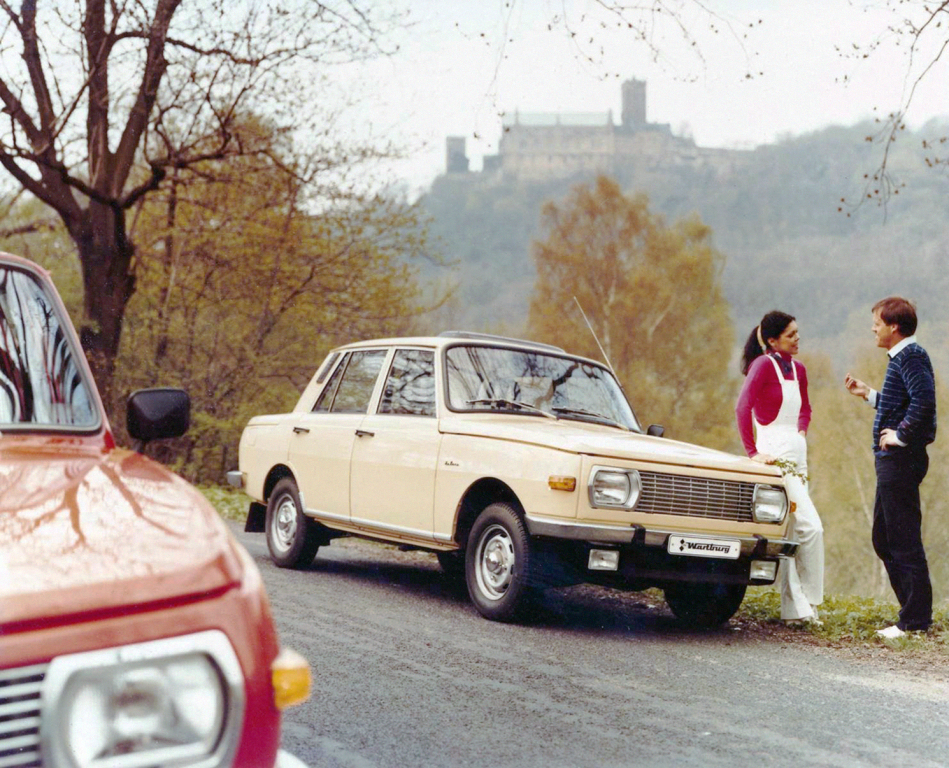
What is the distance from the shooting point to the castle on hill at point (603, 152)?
296 feet

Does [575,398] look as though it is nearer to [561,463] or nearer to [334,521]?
[561,463]

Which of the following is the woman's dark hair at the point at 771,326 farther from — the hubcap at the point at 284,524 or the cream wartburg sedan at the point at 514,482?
the hubcap at the point at 284,524

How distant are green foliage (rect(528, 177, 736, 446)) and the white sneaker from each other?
42724 millimetres

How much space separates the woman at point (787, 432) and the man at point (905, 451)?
52cm

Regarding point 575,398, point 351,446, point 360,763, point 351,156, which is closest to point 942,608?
point 575,398

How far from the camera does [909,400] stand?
25.7ft

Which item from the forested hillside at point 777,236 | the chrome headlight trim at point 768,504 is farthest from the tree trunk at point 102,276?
the forested hillside at point 777,236

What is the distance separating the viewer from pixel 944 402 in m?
54.3

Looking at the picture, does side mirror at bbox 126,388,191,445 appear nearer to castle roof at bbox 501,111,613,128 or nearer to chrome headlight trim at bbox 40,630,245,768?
chrome headlight trim at bbox 40,630,245,768

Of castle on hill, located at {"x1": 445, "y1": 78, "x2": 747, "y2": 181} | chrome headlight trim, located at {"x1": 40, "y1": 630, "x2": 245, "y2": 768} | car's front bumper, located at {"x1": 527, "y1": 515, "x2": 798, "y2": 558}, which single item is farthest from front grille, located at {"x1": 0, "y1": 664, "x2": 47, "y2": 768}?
castle on hill, located at {"x1": 445, "y1": 78, "x2": 747, "y2": 181}

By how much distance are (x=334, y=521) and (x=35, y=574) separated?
7278mm

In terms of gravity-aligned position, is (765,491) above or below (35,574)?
below

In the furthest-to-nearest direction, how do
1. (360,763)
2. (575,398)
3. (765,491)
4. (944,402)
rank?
(944,402) → (575,398) → (765,491) → (360,763)

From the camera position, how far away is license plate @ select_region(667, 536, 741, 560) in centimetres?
711
